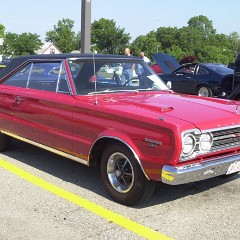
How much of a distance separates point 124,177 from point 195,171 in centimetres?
82

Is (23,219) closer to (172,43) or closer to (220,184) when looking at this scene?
(220,184)

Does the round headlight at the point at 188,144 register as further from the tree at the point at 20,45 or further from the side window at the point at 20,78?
the tree at the point at 20,45

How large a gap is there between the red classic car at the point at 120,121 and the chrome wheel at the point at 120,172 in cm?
1

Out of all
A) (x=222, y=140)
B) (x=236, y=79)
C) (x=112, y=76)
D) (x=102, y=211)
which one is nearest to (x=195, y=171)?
(x=222, y=140)

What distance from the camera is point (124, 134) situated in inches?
166

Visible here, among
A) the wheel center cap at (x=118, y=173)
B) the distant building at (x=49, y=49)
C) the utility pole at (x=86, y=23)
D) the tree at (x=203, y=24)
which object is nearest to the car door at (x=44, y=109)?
the wheel center cap at (x=118, y=173)

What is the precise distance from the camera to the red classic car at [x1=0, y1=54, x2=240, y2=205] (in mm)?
3971

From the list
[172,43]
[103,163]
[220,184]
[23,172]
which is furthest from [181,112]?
[172,43]

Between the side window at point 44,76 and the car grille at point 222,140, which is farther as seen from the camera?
the side window at point 44,76

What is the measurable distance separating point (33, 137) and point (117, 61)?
150cm

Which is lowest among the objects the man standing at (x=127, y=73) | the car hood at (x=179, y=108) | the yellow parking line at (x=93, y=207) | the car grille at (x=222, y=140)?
the yellow parking line at (x=93, y=207)

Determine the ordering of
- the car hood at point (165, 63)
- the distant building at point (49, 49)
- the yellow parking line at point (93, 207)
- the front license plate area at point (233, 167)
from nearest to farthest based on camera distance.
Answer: the yellow parking line at point (93, 207) → the front license plate area at point (233, 167) → the car hood at point (165, 63) → the distant building at point (49, 49)

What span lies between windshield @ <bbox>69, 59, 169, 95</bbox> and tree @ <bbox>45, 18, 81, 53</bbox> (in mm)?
86857

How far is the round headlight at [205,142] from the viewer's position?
404cm
